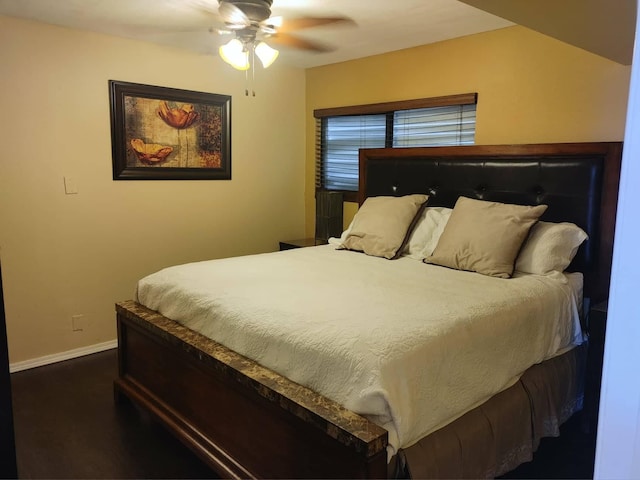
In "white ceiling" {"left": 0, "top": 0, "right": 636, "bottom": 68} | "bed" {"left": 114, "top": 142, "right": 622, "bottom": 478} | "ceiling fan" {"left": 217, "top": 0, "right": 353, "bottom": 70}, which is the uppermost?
"white ceiling" {"left": 0, "top": 0, "right": 636, "bottom": 68}

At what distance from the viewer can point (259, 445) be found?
1.80m

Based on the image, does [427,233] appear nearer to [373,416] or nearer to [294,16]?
[294,16]

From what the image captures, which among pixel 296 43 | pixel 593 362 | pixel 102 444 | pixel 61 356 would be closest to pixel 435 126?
pixel 296 43

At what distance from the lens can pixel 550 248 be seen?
2.50 metres

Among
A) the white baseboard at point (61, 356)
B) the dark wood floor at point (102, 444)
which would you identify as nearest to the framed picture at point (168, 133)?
the white baseboard at point (61, 356)

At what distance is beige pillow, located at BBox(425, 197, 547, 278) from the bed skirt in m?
0.56

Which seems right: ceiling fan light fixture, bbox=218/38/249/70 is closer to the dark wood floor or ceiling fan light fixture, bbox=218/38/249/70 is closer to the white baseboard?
the dark wood floor

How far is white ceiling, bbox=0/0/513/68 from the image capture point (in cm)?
265

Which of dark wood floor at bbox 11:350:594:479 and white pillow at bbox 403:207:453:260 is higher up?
white pillow at bbox 403:207:453:260

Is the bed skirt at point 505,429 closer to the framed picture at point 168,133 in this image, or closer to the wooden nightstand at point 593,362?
the wooden nightstand at point 593,362

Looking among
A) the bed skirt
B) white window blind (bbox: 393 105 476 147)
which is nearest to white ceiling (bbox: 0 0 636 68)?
white window blind (bbox: 393 105 476 147)

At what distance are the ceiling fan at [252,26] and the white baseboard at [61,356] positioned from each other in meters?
2.23

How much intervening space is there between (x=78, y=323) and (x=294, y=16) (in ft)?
8.33

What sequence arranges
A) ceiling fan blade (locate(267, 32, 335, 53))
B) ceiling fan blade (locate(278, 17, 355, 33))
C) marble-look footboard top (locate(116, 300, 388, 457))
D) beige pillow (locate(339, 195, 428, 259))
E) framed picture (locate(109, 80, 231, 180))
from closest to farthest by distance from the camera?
marble-look footboard top (locate(116, 300, 388, 457))
ceiling fan blade (locate(278, 17, 355, 33))
beige pillow (locate(339, 195, 428, 259))
ceiling fan blade (locate(267, 32, 335, 53))
framed picture (locate(109, 80, 231, 180))
